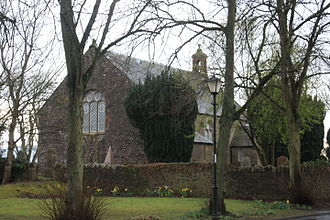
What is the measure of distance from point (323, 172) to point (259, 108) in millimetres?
5840

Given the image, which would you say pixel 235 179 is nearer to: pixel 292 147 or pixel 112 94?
pixel 292 147

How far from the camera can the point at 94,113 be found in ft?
124

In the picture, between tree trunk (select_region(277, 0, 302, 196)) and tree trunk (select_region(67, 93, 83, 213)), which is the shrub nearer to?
tree trunk (select_region(67, 93, 83, 213))

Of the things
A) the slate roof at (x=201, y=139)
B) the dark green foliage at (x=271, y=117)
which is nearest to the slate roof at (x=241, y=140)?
the slate roof at (x=201, y=139)

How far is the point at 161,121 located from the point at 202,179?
26.2ft

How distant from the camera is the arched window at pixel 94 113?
122 ft

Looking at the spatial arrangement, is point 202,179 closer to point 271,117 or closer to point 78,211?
point 271,117

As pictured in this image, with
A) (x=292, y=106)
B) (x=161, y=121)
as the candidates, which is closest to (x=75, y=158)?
(x=292, y=106)

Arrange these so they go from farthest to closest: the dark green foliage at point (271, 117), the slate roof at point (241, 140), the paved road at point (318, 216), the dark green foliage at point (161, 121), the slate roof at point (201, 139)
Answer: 1. the slate roof at point (241, 140)
2. the slate roof at point (201, 139)
3. the dark green foliage at point (161, 121)
4. the dark green foliage at point (271, 117)
5. the paved road at point (318, 216)

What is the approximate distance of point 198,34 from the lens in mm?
14570

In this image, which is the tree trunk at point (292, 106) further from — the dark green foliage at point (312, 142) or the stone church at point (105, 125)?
the dark green foliage at point (312, 142)

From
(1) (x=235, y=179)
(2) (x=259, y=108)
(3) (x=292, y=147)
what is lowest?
(1) (x=235, y=179)

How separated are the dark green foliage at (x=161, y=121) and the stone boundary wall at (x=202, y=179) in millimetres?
4761

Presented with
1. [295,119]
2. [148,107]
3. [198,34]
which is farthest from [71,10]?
[148,107]
